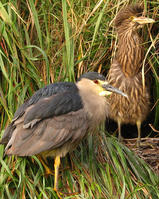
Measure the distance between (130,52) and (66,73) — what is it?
28.5 inches

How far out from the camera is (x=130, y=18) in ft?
12.3

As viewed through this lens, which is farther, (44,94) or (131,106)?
(131,106)

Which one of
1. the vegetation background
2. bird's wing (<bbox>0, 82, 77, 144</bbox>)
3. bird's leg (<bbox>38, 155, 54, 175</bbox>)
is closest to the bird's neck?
the vegetation background

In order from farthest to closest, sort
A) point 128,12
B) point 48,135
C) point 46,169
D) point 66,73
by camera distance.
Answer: point 128,12, point 66,73, point 46,169, point 48,135

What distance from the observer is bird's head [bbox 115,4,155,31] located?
367 cm

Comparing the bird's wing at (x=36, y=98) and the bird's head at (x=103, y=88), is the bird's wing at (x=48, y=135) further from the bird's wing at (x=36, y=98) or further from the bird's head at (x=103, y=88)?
the bird's head at (x=103, y=88)

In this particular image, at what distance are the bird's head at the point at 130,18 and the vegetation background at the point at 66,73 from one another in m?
0.08

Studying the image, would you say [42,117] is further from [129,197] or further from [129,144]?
[129,144]

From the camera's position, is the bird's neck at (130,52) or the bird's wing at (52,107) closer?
the bird's wing at (52,107)

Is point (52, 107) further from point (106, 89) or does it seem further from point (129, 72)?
point (129, 72)

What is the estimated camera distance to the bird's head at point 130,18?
12.0ft

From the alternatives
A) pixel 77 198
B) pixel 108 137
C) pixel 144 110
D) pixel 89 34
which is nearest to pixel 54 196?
pixel 77 198

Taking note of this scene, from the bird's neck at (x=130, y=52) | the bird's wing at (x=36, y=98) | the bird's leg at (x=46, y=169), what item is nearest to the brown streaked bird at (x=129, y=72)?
the bird's neck at (x=130, y=52)

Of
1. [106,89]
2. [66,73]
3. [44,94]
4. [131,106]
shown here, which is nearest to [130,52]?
[131,106]
